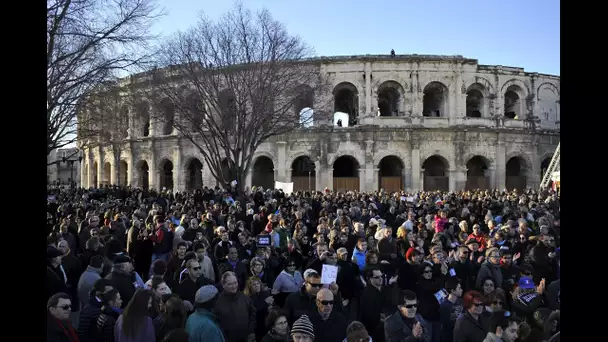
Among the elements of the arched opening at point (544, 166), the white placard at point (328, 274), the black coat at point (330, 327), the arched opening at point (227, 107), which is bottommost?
the black coat at point (330, 327)

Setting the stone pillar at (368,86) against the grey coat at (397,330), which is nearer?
the grey coat at (397,330)

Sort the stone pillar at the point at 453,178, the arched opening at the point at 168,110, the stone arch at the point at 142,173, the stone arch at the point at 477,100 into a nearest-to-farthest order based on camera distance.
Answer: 1. the arched opening at the point at 168,110
2. the stone pillar at the point at 453,178
3. the stone arch at the point at 477,100
4. the stone arch at the point at 142,173

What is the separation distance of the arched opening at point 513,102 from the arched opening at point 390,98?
905cm

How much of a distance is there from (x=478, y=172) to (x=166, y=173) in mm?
26904

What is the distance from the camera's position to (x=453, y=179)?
35.0 metres

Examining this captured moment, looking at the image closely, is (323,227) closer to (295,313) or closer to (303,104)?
(295,313)

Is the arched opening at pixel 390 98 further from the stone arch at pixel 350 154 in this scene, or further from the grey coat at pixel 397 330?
the grey coat at pixel 397 330

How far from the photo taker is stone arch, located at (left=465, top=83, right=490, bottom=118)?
36375mm

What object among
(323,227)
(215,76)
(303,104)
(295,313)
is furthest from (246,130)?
(295,313)

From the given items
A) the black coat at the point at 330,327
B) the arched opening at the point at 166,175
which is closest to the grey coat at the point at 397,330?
the black coat at the point at 330,327

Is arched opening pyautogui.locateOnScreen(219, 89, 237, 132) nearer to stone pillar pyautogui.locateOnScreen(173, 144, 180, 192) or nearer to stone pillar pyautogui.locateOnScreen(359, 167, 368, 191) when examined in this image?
stone pillar pyautogui.locateOnScreen(359, 167, 368, 191)

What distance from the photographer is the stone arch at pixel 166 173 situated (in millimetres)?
40481

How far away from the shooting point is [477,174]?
126 ft
